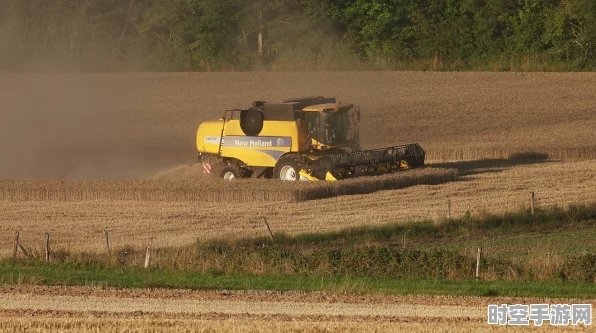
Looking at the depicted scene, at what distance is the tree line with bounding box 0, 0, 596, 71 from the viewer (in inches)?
1970

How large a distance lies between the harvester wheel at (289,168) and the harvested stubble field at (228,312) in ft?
46.6

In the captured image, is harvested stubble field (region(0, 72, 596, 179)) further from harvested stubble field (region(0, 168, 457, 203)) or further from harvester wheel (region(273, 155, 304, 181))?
harvester wheel (region(273, 155, 304, 181))

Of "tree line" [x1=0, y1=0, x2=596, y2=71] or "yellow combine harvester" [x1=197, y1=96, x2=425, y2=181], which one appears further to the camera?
"tree line" [x1=0, y1=0, x2=596, y2=71]

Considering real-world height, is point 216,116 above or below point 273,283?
above

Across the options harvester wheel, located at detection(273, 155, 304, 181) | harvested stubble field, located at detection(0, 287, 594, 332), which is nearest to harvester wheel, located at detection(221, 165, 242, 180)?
harvester wheel, located at detection(273, 155, 304, 181)

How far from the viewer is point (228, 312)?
48.6ft

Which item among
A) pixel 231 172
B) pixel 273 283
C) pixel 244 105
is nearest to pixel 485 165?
pixel 231 172

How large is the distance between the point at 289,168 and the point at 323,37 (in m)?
23.0

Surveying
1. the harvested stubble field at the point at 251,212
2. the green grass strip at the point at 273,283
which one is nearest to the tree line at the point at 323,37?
the harvested stubble field at the point at 251,212

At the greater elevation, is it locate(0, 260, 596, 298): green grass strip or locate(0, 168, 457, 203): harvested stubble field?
locate(0, 168, 457, 203): harvested stubble field

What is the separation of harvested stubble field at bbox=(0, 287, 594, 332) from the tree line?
33.0 meters

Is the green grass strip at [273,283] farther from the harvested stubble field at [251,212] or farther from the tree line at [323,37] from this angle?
the tree line at [323,37]

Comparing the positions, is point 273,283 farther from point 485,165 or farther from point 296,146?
point 485,165

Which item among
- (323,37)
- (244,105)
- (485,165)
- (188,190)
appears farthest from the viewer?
(323,37)
